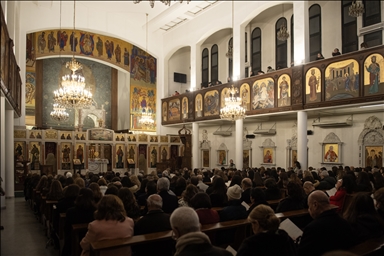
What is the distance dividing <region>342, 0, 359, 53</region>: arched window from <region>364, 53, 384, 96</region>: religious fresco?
487 centimetres

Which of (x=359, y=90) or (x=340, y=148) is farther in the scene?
(x=340, y=148)

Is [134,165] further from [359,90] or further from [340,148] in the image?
[359,90]

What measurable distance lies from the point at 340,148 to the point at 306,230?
16.6m

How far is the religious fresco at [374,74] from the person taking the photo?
45.8 ft

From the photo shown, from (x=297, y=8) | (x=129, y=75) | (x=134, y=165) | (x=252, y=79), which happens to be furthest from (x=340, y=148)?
(x=129, y=75)

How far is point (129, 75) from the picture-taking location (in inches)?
1164

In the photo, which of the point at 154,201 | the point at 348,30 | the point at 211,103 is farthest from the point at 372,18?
the point at 154,201

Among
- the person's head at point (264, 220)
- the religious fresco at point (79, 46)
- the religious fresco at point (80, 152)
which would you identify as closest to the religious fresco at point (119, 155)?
the religious fresco at point (80, 152)

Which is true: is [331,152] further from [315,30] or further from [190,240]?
[190,240]

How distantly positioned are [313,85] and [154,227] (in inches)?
546

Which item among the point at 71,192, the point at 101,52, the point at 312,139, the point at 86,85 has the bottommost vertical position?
the point at 71,192

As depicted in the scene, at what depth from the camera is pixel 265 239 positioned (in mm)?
3166

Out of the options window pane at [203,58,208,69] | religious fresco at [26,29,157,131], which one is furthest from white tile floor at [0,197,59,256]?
window pane at [203,58,208,69]

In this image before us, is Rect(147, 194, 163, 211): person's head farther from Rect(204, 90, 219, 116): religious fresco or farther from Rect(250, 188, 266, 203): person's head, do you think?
Rect(204, 90, 219, 116): religious fresco
